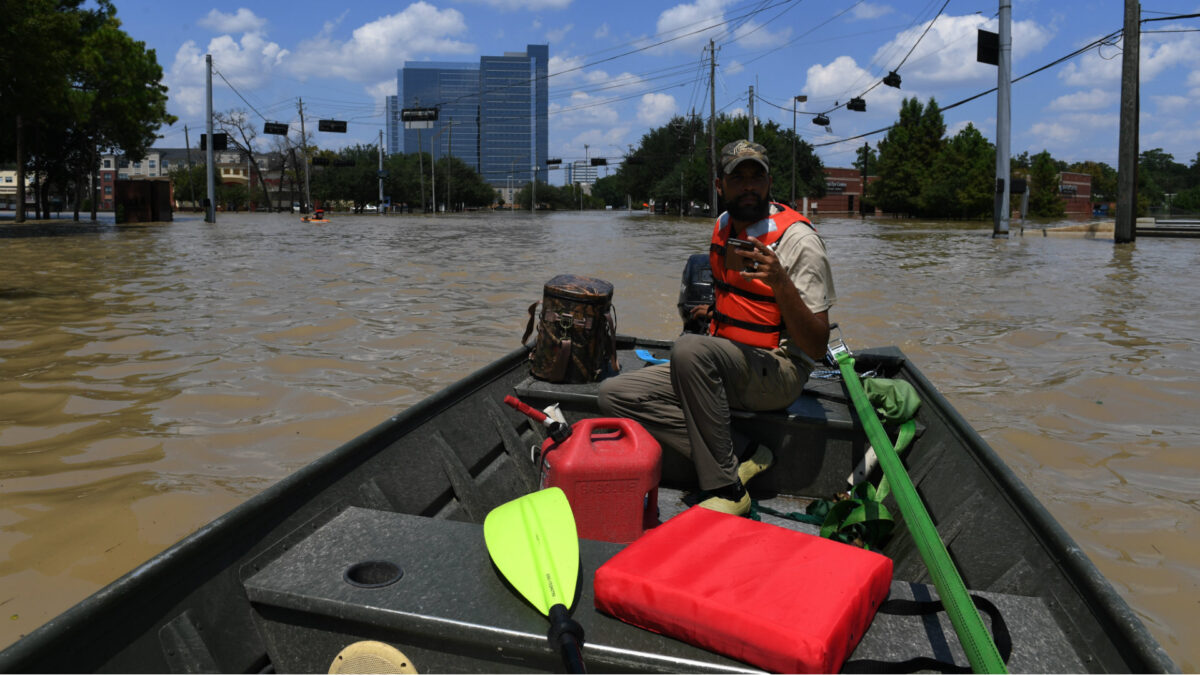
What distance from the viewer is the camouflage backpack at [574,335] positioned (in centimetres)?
493

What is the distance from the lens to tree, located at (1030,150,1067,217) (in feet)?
217

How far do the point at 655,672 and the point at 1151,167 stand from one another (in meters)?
182

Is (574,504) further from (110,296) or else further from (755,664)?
(110,296)

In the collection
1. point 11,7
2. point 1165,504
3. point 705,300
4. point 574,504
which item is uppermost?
point 11,7

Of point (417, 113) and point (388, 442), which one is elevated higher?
point (417, 113)

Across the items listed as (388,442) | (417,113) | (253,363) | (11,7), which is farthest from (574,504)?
(417,113)

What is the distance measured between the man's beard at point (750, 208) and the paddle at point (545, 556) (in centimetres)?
195

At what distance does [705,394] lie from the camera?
12.5ft

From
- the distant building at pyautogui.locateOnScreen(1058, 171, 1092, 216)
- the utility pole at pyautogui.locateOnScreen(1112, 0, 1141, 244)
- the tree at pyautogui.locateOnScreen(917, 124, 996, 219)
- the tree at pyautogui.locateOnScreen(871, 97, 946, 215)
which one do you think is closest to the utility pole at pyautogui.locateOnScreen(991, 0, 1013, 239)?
the utility pole at pyautogui.locateOnScreen(1112, 0, 1141, 244)

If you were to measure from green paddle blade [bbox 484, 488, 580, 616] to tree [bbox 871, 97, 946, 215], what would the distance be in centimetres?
6903

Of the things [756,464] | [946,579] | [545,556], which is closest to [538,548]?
[545,556]

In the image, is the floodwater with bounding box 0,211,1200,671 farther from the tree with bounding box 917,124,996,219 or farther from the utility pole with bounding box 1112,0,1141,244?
the tree with bounding box 917,124,996,219

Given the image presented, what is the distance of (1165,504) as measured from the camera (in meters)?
5.11

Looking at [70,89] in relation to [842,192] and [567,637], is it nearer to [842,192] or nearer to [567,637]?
[567,637]
